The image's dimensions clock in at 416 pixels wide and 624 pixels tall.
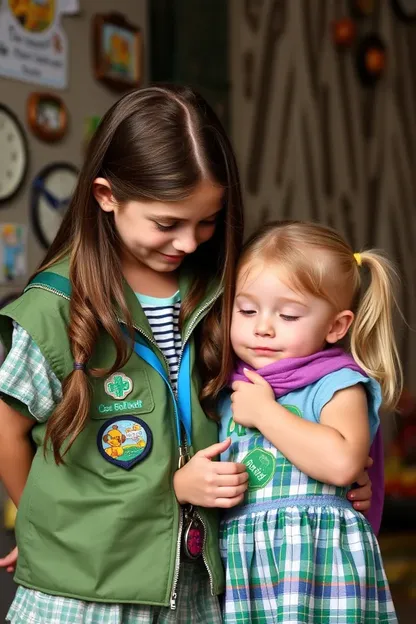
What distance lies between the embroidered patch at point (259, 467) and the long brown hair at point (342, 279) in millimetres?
153

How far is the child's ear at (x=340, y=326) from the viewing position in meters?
1.89

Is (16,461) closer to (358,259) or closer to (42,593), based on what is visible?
(42,593)

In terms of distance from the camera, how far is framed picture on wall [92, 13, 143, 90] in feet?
12.5

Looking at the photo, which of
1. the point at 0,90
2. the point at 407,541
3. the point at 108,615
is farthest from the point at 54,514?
the point at 407,541

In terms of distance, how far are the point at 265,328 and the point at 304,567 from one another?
0.45 meters

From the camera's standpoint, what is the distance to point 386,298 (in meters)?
1.93

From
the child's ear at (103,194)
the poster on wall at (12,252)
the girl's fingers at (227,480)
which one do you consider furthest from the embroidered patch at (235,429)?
the poster on wall at (12,252)

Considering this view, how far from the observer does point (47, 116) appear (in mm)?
3621

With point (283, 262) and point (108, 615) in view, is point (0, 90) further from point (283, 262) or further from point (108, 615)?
point (108, 615)

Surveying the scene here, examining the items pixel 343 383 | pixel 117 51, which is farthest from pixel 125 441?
pixel 117 51

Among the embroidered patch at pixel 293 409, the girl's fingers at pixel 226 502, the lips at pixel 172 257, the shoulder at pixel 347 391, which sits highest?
the lips at pixel 172 257

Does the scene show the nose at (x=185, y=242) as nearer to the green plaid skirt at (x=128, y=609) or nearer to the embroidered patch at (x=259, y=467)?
the embroidered patch at (x=259, y=467)

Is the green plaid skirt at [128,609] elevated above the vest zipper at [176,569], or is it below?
below

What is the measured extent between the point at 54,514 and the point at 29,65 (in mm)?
2250
